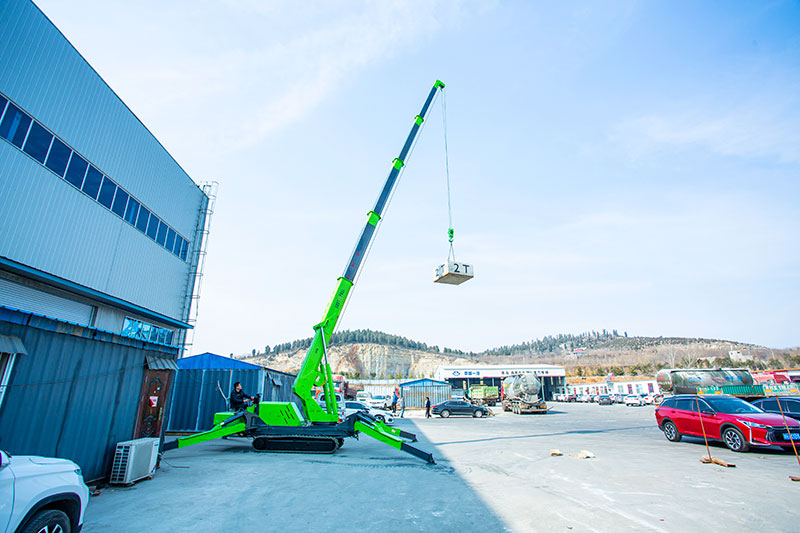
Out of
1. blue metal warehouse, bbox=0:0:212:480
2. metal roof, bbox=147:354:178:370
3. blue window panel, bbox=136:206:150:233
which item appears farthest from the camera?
blue window panel, bbox=136:206:150:233

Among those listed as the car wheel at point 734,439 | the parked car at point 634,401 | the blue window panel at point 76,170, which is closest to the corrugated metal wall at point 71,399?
the blue window panel at point 76,170

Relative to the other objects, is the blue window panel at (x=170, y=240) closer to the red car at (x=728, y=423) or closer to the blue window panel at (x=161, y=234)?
the blue window panel at (x=161, y=234)

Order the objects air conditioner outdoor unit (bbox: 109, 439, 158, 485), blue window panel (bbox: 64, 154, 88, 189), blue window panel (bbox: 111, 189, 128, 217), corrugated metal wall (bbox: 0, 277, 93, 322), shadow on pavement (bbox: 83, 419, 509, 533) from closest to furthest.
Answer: shadow on pavement (bbox: 83, 419, 509, 533), air conditioner outdoor unit (bbox: 109, 439, 158, 485), corrugated metal wall (bbox: 0, 277, 93, 322), blue window panel (bbox: 64, 154, 88, 189), blue window panel (bbox: 111, 189, 128, 217)

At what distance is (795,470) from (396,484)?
942 cm

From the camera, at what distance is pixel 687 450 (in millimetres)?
12016

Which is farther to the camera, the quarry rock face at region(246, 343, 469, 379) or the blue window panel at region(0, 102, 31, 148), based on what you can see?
the quarry rock face at region(246, 343, 469, 379)

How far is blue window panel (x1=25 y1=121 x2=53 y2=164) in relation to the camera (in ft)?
38.3

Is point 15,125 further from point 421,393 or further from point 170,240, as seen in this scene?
point 421,393

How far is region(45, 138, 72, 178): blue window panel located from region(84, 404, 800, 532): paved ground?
10.0 metres

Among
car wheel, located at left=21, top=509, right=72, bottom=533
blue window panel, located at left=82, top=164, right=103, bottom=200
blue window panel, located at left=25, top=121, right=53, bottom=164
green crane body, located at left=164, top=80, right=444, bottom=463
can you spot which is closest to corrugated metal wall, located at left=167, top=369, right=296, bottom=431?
green crane body, located at left=164, top=80, right=444, bottom=463

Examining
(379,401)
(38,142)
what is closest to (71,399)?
(38,142)

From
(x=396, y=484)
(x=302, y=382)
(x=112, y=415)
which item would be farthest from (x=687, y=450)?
(x=112, y=415)

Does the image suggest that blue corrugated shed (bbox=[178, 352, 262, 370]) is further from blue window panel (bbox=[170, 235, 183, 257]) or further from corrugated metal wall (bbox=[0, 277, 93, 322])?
corrugated metal wall (bbox=[0, 277, 93, 322])

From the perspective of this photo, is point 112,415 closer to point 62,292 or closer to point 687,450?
point 62,292
